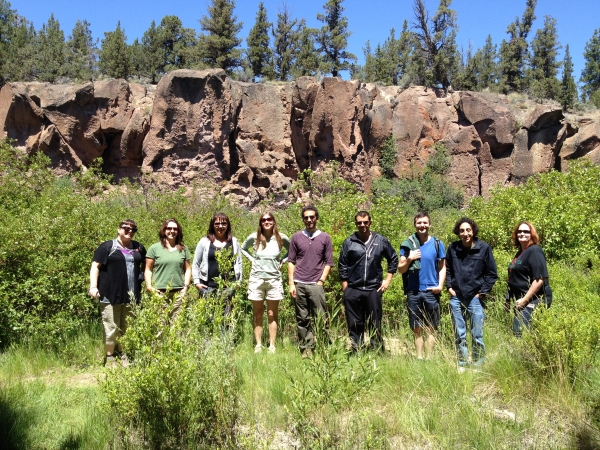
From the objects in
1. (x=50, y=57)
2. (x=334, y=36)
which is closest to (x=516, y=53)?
(x=334, y=36)

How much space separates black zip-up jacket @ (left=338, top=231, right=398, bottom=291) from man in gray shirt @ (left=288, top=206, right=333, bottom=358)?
0.87 feet

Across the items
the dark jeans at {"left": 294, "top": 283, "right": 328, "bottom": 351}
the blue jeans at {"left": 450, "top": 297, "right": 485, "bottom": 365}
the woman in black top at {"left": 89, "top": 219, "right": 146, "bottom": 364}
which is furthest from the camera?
the dark jeans at {"left": 294, "top": 283, "right": 328, "bottom": 351}

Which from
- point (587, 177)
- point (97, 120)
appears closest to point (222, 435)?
point (587, 177)

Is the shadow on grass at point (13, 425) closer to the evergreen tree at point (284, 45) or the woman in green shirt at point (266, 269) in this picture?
the woman in green shirt at point (266, 269)

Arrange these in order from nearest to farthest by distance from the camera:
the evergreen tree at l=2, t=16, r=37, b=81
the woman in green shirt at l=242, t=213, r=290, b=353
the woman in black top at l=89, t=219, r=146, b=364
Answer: the woman in black top at l=89, t=219, r=146, b=364 < the woman in green shirt at l=242, t=213, r=290, b=353 < the evergreen tree at l=2, t=16, r=37, b=81

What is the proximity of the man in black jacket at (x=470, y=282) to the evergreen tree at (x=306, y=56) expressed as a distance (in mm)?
32262

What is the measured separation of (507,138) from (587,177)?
57.5 ft

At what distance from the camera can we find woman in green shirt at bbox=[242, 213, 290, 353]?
594 cm

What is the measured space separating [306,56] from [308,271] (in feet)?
115

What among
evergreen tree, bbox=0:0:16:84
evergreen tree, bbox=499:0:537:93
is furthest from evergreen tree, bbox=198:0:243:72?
evergreen tree, bbox=499:0:537:93

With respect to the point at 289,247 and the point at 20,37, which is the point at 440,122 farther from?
the point at 20,37

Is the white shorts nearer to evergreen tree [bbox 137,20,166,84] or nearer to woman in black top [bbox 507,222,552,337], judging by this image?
woman in black top [bbox 507,222,552,337]

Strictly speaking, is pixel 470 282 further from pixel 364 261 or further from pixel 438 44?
pixel 438 44

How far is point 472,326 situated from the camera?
17.5 ft
